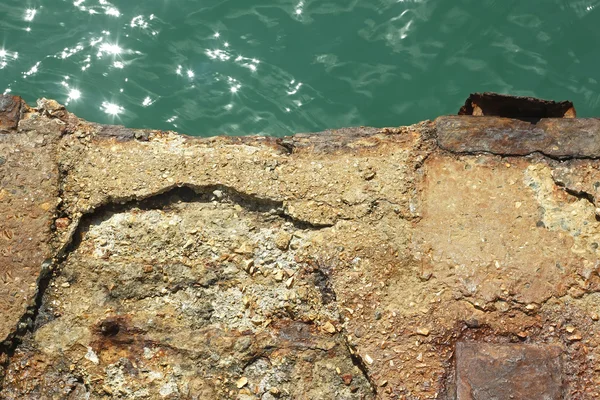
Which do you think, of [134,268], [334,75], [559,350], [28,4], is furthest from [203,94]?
Answer: [559,350]

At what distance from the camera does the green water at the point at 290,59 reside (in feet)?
14.6

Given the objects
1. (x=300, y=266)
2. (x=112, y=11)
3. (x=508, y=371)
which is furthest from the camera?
(x=112, y=11)

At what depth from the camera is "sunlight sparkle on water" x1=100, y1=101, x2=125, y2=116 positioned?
4.42 m

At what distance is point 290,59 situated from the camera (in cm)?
452

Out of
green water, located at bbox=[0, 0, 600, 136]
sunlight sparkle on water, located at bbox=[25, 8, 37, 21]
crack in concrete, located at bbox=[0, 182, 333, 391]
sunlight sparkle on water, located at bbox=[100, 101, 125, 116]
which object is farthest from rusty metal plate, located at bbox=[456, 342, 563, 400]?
sunlight sparkle on water, located at bbox=[25, 8, 37, 21]

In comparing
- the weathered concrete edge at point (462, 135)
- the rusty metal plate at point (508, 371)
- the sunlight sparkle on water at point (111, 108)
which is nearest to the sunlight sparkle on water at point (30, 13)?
the sunlight sparkle on water at point (111, 108)

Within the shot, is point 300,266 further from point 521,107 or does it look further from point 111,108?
point 111,108

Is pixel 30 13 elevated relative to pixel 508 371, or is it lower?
lower

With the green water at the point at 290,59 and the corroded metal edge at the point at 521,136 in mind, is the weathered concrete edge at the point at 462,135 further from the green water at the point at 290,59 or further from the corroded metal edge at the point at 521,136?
the green water at the point at 290,59

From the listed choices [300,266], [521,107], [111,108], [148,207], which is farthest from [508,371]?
[111,108]

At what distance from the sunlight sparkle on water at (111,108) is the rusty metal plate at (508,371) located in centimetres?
319

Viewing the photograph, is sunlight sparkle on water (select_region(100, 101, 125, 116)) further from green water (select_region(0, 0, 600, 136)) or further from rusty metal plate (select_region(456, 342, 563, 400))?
rusty metal plate (select_region(456, 342, 563, 400))

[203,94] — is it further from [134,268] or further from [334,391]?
[334,391]

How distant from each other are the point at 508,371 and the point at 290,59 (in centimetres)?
306
